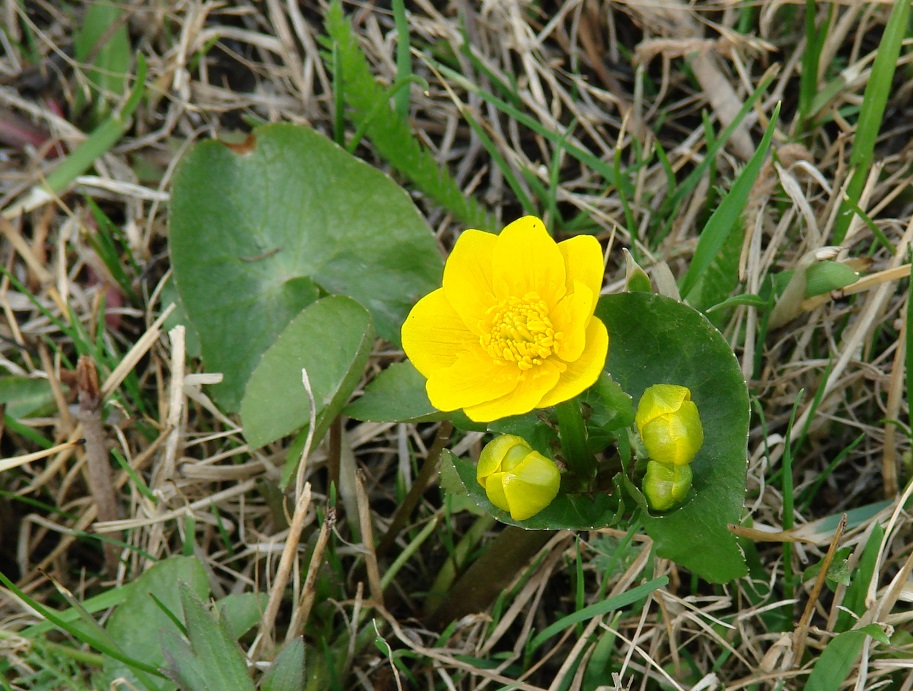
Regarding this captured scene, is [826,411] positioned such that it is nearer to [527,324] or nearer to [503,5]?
[527,324]

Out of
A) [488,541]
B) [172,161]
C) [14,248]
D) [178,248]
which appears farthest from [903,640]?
[14,248]

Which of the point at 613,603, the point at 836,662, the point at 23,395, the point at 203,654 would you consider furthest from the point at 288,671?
the point at 23,395

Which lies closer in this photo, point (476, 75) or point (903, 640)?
point (903, 640)

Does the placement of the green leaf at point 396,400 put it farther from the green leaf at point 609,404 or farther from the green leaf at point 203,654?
the green leaf at point 203,654

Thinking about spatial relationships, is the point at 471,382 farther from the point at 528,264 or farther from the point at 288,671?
the point at 288,671

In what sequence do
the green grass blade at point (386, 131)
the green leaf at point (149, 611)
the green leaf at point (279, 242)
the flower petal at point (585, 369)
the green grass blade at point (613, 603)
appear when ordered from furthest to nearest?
Result: the green grass blade at point (386, 131) → the green leaf at point (279, 242) → the green leaf at point (149, 611) → the green grass blade at point (613, 603) → the flower petal at point (585, 369)

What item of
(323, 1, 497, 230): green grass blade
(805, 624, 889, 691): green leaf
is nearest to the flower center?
(805, 624, 889, 691): green leaf

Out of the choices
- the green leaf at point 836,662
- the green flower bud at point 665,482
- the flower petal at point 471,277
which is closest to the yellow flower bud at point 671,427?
the green flower bud at point 665,482
